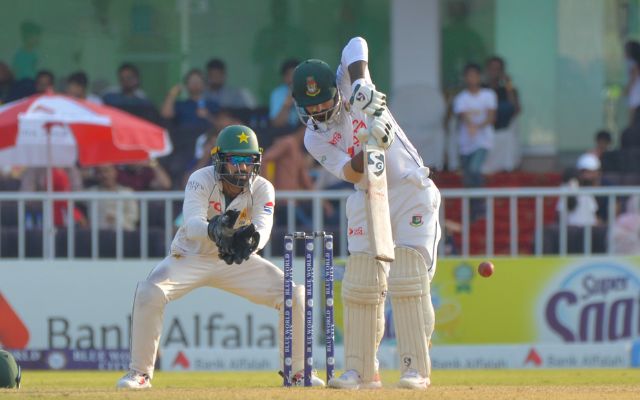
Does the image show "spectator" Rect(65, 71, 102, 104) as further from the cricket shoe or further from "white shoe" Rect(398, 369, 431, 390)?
"white shoe" Rect(398, 369, 431, 390)

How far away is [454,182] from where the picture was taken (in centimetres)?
1875

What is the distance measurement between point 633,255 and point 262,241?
6.37 metres

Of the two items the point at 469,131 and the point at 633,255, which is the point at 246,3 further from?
the point at 633,255

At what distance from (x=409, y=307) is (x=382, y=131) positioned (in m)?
1.15

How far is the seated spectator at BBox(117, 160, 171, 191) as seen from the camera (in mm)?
18062

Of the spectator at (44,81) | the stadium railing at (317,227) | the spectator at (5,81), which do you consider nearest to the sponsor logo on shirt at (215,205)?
the stadium railing at (317,227)

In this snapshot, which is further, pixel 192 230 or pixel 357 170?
pixel 192 230

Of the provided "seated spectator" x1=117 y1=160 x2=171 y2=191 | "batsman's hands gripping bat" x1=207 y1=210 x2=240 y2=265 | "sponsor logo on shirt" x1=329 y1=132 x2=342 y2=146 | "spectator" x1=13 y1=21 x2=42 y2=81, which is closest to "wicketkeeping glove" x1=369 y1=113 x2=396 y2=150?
"sponsor logo on shirt" x1=329 y1=132 x2=342 y2=146

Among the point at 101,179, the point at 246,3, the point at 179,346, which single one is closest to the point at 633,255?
the point at 179,346

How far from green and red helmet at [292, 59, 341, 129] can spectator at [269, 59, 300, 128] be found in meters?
8.43

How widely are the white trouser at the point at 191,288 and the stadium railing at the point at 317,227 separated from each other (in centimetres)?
466

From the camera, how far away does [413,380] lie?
32.5 feet

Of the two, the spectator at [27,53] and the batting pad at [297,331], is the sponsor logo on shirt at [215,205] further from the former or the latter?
the spectator at [27,53]

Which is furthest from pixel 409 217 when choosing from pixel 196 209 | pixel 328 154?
pixel 196 209
